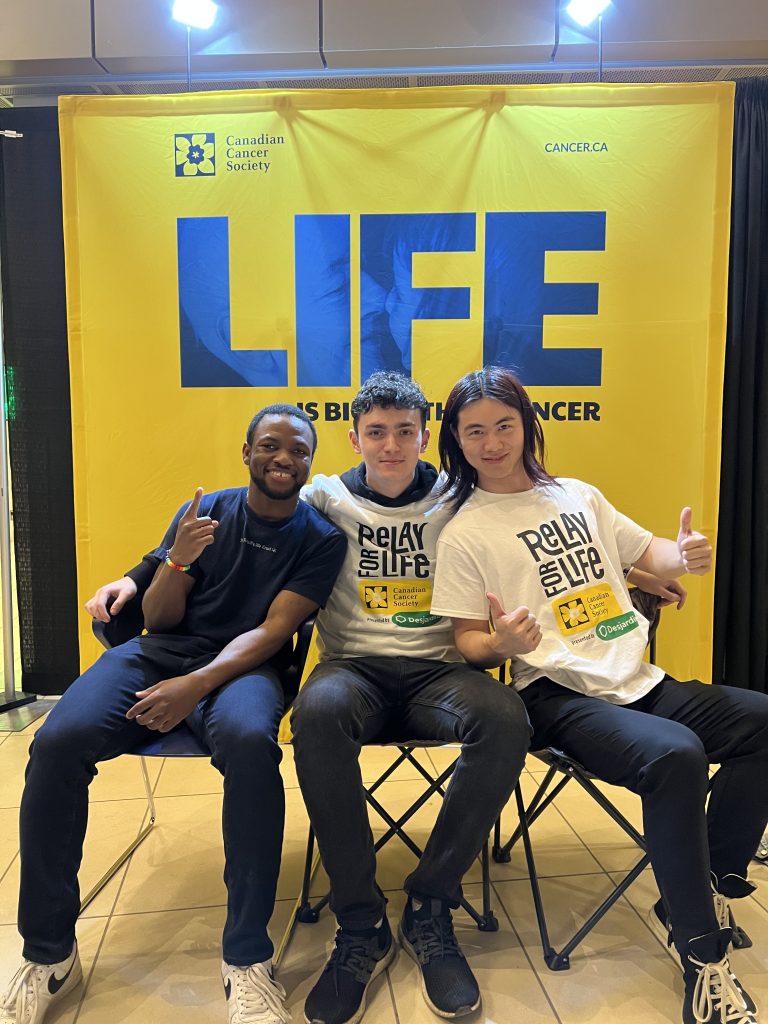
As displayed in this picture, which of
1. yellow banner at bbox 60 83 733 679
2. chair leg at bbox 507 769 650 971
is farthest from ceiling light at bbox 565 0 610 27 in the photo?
chair leg at bbox 507 769 650 971

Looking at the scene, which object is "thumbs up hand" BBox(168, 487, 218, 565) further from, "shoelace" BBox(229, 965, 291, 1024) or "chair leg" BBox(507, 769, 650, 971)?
"chair leg" BBox(507, 769, 650, 971)

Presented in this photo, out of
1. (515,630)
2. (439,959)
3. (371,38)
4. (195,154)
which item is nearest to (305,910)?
(439,959)

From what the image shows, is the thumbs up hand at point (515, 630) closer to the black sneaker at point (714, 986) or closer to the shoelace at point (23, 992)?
the black sneaker at point (714, 986)

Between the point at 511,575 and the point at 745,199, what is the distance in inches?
90.1

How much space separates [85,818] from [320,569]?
791 millimetres

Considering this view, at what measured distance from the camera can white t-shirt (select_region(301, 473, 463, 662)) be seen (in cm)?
188

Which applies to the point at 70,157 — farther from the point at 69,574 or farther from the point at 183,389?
the point at 69,574

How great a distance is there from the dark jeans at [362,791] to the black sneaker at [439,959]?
50 millimetres

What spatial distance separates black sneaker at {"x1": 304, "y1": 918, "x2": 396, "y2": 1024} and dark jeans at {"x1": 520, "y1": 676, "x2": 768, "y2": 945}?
59 cm

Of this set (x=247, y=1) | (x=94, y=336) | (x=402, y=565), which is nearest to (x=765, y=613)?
(x=402, y=565)

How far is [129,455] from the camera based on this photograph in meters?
2.91

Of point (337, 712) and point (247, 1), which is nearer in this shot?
point (337, 712)

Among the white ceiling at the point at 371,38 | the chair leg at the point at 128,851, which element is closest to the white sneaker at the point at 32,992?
the chair leg at the point at 128,851

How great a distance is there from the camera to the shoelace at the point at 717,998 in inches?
54.9
